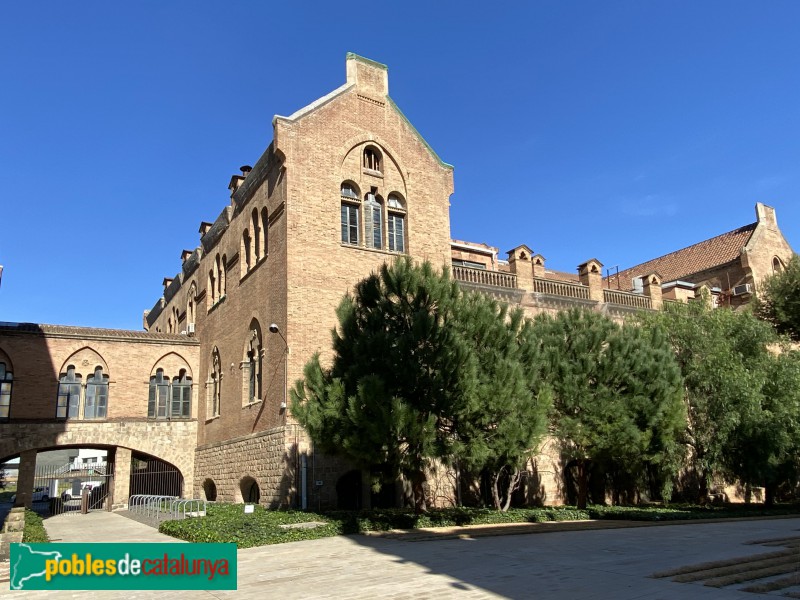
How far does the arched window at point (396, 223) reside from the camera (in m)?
24.0

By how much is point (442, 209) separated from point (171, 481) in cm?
1713

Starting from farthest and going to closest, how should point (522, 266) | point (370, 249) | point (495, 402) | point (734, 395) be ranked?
1. point (522, 266)
2. point (370, 249)
3. point (734, 395)
4. point (495, 402)

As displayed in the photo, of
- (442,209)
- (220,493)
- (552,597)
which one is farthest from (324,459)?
(552,597)

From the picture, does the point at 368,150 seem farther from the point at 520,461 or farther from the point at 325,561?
the point at 325,561

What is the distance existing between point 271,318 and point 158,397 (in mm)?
10116

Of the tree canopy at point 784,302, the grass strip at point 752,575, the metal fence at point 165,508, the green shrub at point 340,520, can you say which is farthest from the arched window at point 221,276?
the tree canopy at point 784,302

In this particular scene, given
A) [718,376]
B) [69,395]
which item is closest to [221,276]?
[69,395]

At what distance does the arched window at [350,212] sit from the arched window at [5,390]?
50.1 feet

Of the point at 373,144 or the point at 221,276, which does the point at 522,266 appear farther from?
the point at 221,276

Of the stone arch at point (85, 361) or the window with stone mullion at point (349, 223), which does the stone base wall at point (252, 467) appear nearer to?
the stone arch at point (85, 361)

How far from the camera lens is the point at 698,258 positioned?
134 feet

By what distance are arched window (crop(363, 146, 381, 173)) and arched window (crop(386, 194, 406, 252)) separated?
1.20 meters

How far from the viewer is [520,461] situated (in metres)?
18.0

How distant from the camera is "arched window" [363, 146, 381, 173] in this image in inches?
952
